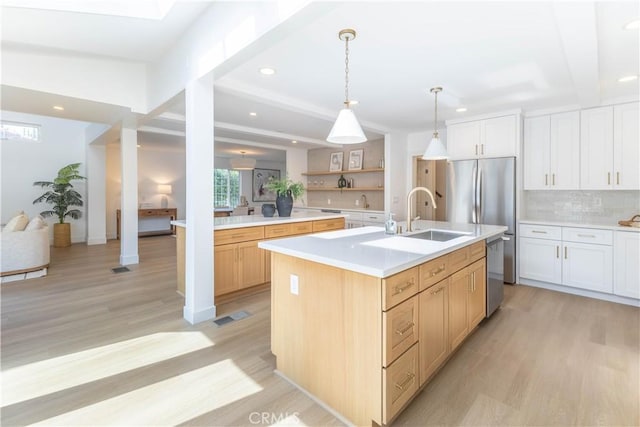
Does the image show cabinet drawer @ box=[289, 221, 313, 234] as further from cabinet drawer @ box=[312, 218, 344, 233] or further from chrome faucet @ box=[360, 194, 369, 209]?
chrome faucet @ box=[360, 194, 369, 209]

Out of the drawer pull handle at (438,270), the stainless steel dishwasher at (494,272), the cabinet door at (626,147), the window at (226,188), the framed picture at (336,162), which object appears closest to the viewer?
the drawer pull handle at (438,270)

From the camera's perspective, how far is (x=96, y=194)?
23.3 feet

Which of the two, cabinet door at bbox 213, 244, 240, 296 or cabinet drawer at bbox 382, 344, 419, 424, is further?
cabinet door at bbox 213, 244, 240, 296

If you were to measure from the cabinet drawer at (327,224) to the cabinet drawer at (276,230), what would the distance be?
50 centimetres

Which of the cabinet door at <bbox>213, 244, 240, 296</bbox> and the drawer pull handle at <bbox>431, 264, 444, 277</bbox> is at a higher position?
the drawer pull handle at <bbox>431, 264, 444, 277</bbox>

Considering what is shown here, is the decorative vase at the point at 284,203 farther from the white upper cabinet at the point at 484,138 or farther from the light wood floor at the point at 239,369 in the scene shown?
the white upper cabinet at the point at 484,138

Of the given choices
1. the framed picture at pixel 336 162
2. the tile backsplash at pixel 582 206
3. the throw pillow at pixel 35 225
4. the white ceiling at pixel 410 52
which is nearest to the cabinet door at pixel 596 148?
the white ceiling at pixel 410 52

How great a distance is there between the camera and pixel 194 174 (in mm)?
2857

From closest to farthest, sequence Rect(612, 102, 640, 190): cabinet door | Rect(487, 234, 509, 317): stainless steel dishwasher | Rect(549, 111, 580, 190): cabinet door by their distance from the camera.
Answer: Rect(487, 234, 509, 317): stainless steel dishwasher < Rect(612, 102, 640, 190): cabinet door < Rect(549, 111, 580, 190): cabinet door

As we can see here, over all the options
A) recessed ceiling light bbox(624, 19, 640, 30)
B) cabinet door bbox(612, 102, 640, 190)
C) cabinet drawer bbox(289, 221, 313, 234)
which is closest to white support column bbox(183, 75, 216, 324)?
cabinet drawer bbox(289, 221, 313, 234)

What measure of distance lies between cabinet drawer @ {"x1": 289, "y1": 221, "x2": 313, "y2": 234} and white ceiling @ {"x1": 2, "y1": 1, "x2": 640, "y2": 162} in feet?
5.02

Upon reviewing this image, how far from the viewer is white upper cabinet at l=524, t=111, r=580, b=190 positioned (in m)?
4.04

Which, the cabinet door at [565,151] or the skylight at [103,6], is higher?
the skylight at [103,6]

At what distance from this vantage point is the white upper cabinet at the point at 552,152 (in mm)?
4039
